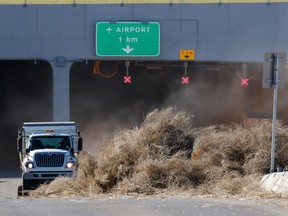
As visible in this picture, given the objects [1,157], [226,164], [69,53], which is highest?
[69,53]

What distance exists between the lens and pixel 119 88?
46656 millimetres

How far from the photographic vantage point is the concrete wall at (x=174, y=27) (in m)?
36.8

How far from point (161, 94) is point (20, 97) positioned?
7.89 meters

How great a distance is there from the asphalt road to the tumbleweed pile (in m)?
3.05

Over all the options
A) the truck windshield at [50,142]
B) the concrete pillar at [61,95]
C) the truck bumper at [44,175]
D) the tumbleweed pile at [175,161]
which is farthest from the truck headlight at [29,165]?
the concrete pillar at [61,95]

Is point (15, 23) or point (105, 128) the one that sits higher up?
point (15, 23)

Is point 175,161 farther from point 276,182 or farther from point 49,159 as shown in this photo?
point 49,159

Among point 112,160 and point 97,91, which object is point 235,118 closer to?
point 97,91

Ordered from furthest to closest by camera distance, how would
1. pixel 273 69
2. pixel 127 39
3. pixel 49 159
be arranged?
1. pixel 127 39
2. pixel 49 159
3. pixel 273 69

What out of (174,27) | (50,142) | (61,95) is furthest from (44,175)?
(174,27)

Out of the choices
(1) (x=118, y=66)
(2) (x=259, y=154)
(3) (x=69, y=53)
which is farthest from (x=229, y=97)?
(2) (x=259, y=154)

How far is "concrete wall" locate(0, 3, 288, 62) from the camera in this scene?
36.8 meters

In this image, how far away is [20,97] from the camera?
46.6 meters

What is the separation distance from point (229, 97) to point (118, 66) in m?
6.07
